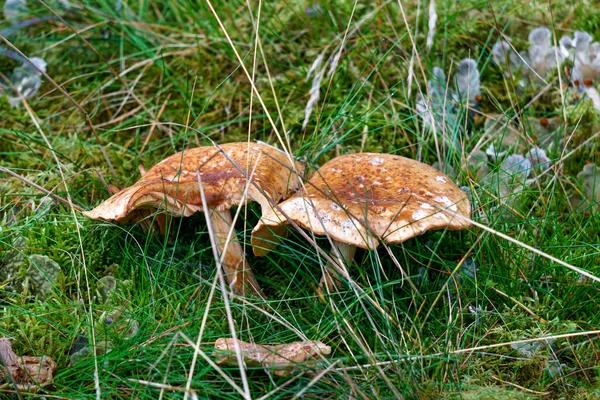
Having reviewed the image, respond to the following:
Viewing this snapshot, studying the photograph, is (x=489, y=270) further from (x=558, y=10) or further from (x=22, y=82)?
(x=22, y=82)

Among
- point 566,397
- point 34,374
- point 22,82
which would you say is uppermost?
point 22,82

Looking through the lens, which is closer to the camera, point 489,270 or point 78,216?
point 489,270

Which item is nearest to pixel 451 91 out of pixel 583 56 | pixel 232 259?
pixel 583 56

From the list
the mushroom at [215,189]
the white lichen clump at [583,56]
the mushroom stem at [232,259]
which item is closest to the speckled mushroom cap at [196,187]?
the mushroom at [215,189]

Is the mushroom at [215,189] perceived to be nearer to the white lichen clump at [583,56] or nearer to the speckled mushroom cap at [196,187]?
the speckled mushroom cap at [196,187]

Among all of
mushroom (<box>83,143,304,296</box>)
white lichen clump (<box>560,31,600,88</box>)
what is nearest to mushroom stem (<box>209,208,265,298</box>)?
mushroom (<box>83,143,304,296</box>)

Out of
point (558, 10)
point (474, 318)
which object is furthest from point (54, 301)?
point (558, 10)
